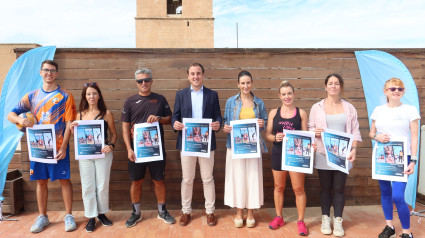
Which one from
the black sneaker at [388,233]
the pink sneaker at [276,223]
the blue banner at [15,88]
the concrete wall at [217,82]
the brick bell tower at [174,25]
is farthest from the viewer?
the brick bell tower at [174,25]

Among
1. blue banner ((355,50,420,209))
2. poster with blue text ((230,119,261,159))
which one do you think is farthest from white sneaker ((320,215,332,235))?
blue banner ((355,50,420,209))

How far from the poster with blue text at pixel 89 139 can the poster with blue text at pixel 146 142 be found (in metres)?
0.42

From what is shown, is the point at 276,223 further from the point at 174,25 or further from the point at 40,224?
the point at 174,25

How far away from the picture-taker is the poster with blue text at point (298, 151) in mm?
2895

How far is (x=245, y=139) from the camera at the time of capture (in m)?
2.98

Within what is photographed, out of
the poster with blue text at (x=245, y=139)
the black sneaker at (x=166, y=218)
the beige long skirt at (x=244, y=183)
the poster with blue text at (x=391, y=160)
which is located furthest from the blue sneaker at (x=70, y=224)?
the poster with blue text at (x=391, y=160)

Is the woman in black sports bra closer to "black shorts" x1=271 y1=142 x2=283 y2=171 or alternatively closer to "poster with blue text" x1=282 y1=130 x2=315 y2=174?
"black shorts" x1=271 y1=142 x2=283 y2=171

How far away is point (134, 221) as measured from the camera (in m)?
3.33

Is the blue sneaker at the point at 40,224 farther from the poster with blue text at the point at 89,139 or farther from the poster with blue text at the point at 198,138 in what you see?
the poster with blue text at the point at 198,138

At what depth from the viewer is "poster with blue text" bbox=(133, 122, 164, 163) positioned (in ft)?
10.1

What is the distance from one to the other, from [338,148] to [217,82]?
1903 mm

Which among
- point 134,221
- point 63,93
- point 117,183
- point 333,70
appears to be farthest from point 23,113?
point 333,70

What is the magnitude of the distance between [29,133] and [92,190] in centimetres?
100

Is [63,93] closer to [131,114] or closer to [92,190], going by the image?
[131,114]
